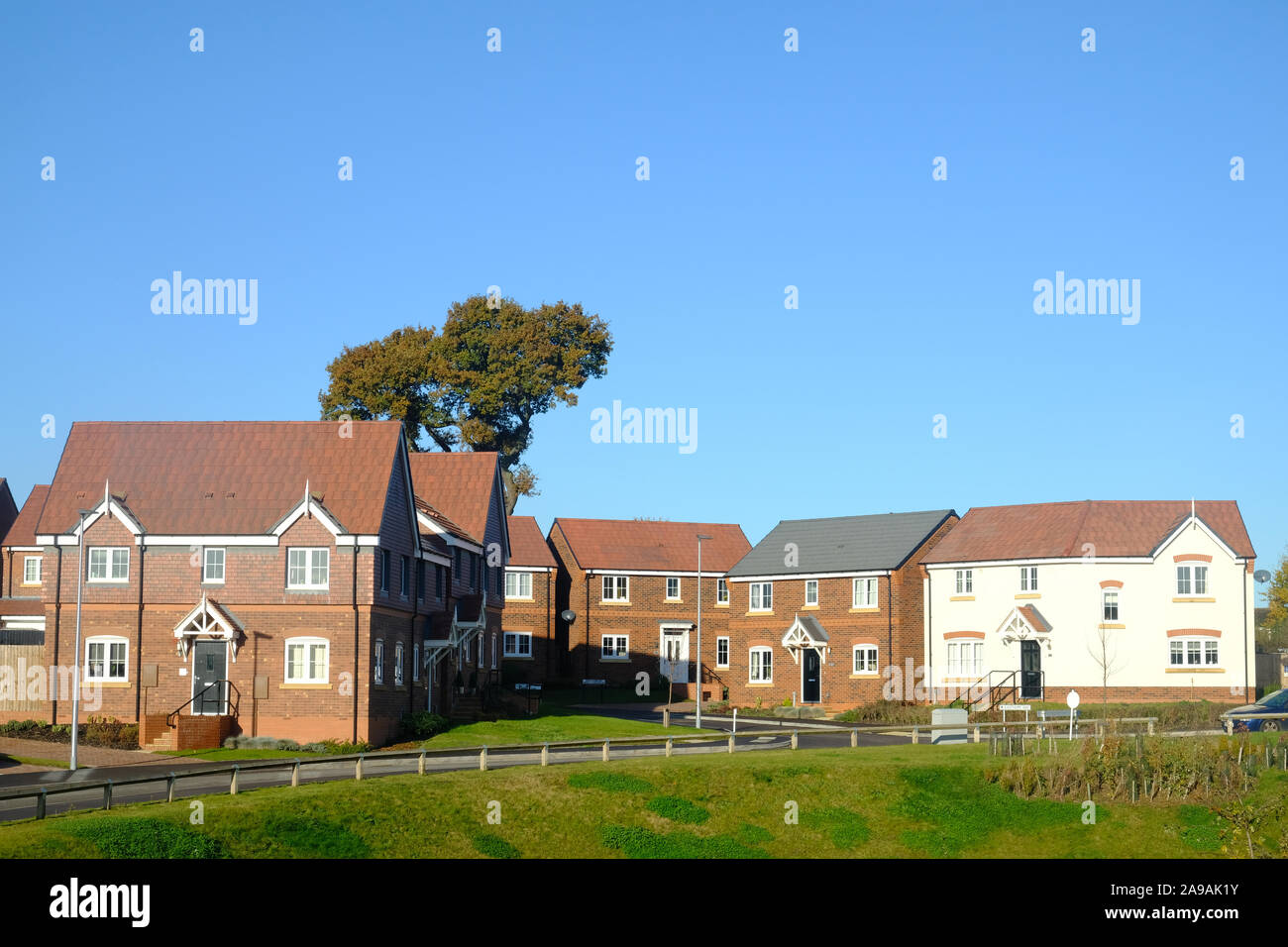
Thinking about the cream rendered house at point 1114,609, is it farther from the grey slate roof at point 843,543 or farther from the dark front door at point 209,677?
the dark front door at point 209,677

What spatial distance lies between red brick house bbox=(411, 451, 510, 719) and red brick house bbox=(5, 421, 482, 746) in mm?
3936

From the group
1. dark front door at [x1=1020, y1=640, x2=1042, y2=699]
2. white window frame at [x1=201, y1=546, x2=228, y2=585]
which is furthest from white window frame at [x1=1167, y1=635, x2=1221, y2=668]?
white window frame at [x1=201, y1=546, x2=228, y2=585]

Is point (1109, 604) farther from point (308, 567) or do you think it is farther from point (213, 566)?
point (213, 566)

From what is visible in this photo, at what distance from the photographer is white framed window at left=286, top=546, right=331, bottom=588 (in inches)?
1812

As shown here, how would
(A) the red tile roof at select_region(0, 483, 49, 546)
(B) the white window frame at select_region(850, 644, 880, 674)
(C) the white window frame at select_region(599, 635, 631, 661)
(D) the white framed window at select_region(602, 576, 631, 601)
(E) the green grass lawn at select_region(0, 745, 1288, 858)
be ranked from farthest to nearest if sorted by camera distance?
(D) the white framed window at select_region(602, 576, 631, 601) → (C) the white window frame at select_region(599, 635, 631, 661) → (A) the red tile roof at select_region(0, 483, 49, 546) → (B) the white window frame at select_region(850, 644, 880, 674) → (E) the green grass lawn at select_region(0, 745, 1288, 858)

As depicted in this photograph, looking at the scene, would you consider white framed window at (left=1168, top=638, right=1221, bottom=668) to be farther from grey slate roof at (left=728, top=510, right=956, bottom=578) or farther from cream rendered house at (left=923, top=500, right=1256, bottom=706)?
grey slate roof at (left=728, top=510, right=956, bottom=578)

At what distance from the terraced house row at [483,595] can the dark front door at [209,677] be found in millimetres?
82

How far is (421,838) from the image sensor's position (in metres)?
29.3

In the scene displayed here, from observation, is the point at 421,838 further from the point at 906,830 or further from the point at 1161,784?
the point at 1161,784

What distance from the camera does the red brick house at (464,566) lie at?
176 feet

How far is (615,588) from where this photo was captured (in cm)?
7769

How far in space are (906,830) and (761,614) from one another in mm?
36499

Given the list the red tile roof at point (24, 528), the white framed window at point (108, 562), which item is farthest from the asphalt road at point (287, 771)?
the red tile roof at point (24, 528)
